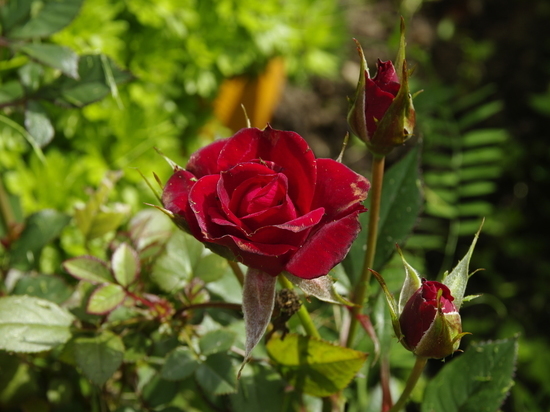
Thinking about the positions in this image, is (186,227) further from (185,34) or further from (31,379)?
(185,34)

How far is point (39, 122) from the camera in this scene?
649 mm

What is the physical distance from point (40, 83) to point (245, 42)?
3.39 feet

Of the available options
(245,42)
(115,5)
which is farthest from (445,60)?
(115,5)

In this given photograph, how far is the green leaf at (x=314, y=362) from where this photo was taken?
1.70 feet

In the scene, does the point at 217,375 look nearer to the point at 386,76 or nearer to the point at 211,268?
the point at 211,268

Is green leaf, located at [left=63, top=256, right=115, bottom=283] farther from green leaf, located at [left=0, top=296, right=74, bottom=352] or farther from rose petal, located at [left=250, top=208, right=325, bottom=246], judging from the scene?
rose petal, located at [left=250, top=208, right=325, bottom=246]

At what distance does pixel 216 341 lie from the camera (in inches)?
22.2

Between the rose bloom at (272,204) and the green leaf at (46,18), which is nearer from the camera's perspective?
the rose bloom at (272,204)

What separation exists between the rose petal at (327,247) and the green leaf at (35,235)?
1.29 feet

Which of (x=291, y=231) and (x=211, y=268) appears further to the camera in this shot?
(x=211, y=268)

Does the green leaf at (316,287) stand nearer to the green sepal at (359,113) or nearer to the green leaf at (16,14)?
the green sepal at (359,113)

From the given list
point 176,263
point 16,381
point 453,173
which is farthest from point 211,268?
point 453,173

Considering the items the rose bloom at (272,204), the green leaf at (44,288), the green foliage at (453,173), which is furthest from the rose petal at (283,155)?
the green foliage at (453,173)

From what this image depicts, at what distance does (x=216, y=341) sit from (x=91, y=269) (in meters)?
0.14
